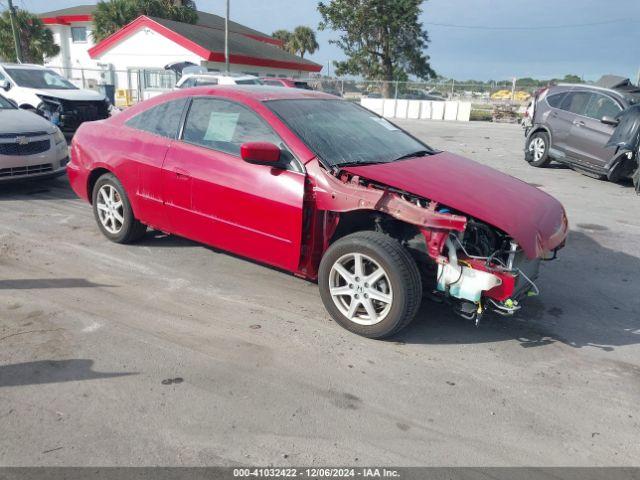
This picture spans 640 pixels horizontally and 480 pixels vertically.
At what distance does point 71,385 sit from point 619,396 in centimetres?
331

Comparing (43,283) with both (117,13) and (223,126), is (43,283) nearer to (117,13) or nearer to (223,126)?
(223,126)

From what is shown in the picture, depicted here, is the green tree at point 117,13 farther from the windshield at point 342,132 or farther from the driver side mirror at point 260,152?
the driver side mirror at point 260,152

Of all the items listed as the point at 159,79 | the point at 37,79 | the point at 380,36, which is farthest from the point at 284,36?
the point at 37,79

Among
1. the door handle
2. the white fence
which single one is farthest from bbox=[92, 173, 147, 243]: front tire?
the white fence

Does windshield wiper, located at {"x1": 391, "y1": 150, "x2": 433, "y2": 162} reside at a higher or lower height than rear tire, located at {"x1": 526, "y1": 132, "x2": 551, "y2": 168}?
higher

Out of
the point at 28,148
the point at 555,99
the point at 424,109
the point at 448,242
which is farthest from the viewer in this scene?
the point at 424,109

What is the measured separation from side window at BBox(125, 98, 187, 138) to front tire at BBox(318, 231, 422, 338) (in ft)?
6.72

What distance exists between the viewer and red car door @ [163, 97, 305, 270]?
3934 millimetres

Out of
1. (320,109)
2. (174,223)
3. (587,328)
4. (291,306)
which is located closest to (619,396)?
(587,328)

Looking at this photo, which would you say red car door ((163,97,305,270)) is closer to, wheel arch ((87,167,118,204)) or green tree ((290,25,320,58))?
wheel arch ((87,167,118,204))

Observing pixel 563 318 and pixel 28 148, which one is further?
pixel 28 148

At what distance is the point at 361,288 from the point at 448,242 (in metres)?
0.69

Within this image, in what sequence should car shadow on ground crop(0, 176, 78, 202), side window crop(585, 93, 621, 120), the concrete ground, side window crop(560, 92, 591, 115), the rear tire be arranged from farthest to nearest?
the rear tire → side window crop(560, 92, 591, 115) → side window crop(585, 93, 621, 120) → car shadow on ground crop(0, 176, 78, 202) → the concrete ground

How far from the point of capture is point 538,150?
11484 millimetres
